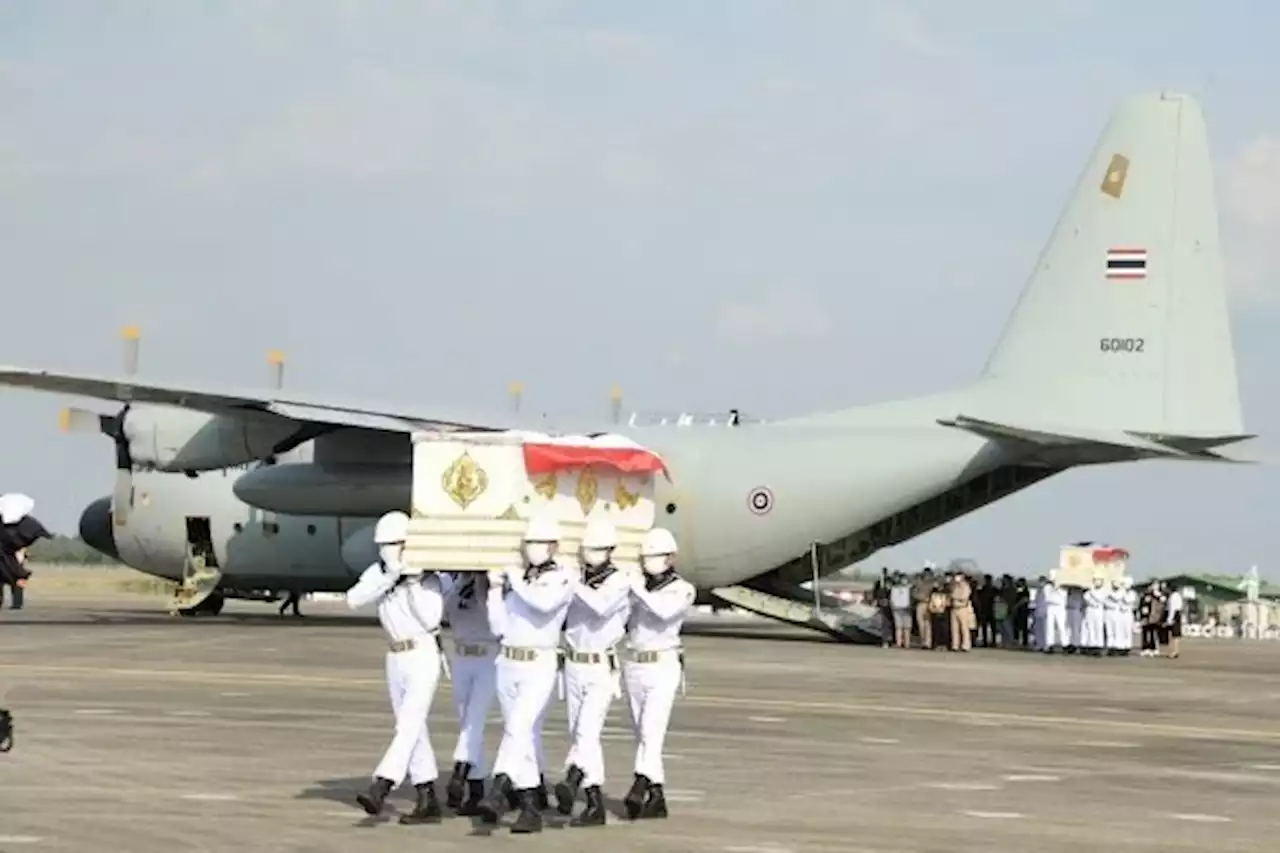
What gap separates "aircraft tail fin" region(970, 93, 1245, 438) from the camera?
36156 mm

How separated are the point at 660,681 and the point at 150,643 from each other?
21618 millimetres

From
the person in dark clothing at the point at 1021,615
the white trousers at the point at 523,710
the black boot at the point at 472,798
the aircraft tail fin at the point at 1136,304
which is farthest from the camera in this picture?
the person in dark clothing at the point at 1021,615

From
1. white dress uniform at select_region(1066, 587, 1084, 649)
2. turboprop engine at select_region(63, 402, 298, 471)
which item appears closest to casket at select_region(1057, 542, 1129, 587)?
white dress uniform at select_region(1066, 587, 1084, 649)

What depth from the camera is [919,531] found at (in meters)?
39.2

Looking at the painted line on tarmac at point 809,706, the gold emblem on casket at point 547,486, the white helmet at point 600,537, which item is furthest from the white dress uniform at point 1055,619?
the white helmet at point 600,537

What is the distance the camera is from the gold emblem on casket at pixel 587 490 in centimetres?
1459

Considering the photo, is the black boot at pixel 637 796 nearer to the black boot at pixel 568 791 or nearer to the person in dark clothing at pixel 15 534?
the black boot at pixel 568 791

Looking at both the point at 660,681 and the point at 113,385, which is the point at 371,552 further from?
the point at 660,681

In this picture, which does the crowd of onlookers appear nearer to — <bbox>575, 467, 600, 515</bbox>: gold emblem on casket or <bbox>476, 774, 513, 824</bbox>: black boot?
<bbox>575, 467, 600, 515</bbox>: gold emblem on casket

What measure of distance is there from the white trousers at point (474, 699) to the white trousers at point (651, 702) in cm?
93

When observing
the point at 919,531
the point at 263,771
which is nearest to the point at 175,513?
the point at 919,531

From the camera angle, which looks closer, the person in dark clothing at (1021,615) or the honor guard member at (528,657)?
the honor guard member at (528,657)

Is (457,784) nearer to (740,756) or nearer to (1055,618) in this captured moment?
(740,756)

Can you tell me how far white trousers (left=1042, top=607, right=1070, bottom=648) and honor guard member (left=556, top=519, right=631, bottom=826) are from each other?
1108 inches
